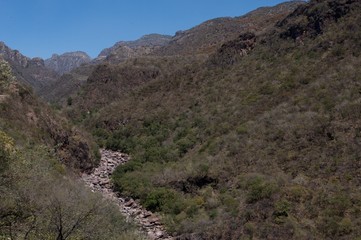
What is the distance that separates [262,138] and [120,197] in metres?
10.9

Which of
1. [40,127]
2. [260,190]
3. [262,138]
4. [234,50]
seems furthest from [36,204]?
[234,50]

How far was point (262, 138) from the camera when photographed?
86.1 ft

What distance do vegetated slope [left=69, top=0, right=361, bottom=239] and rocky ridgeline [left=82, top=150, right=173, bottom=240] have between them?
711 millimetres

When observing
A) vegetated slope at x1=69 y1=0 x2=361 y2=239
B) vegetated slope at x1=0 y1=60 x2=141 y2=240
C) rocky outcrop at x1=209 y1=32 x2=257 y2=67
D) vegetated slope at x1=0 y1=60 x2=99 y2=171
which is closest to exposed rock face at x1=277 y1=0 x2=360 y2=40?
vegetated slope at x1=69 y1=0 x2=361 y2=239

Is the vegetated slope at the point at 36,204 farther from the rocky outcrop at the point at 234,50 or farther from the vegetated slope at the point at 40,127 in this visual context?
the rocky outcrop at the point at 234,50

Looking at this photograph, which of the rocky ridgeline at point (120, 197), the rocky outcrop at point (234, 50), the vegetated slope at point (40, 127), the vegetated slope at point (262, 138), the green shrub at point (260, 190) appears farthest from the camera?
the rocky outcrop at point (234, 50)

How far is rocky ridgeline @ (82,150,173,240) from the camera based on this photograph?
861 inches

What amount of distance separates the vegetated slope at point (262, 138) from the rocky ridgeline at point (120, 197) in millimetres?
711

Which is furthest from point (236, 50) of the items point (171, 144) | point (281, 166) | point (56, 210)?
point (56, 210)

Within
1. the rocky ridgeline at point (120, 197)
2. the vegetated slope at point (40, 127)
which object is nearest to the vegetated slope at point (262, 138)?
the rocky ridgeline at point (120, 197)

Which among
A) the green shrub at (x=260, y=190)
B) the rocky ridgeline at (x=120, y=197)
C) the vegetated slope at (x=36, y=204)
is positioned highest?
the vegetated slope at (x=36, y=204)

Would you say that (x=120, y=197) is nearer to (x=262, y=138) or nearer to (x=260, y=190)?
(x=262, y=138)

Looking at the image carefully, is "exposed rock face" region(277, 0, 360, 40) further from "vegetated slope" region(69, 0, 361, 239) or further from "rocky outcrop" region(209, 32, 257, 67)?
"rocky outcrop" region(209, 32, 257, 67)

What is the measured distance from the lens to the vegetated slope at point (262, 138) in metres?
18.5
